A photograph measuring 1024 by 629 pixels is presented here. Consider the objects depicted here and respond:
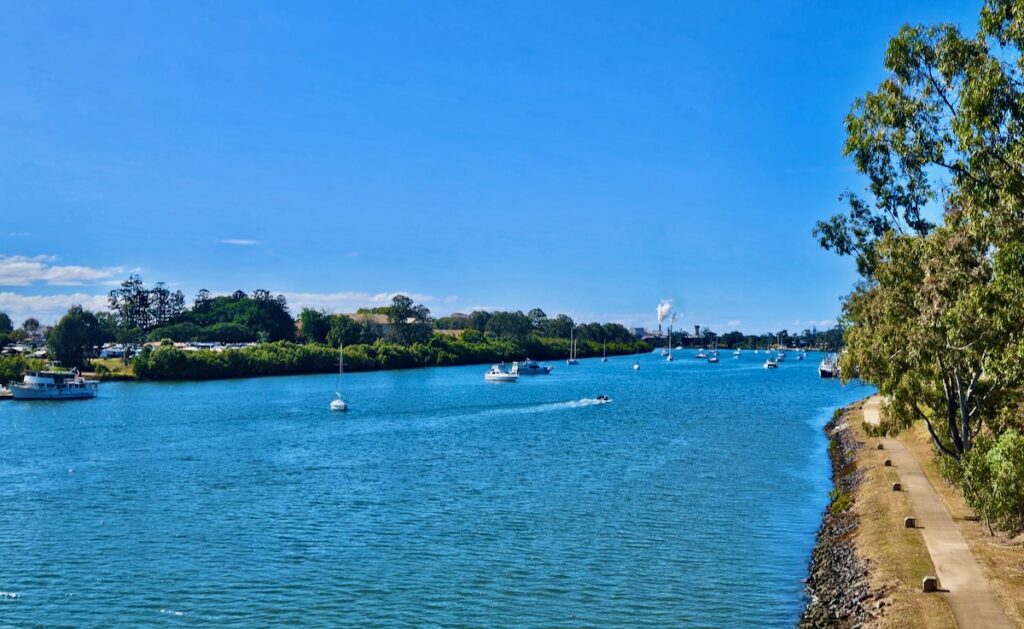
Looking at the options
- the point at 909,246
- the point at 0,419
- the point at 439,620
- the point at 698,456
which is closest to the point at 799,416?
the point at 698,456

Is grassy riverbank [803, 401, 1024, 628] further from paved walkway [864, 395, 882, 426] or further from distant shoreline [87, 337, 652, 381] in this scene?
distant shoreline [87, 337, 652, 381]

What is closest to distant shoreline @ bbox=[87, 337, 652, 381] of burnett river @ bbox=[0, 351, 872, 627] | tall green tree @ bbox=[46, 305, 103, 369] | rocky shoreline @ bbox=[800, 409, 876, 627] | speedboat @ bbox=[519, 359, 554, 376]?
tall green tree @ bbox=[46, 305, 103, 369]

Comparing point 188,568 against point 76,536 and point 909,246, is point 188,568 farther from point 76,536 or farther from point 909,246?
point 909,246

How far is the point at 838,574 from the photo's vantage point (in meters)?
29.8

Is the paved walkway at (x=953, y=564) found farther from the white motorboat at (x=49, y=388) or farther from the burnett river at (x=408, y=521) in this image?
the white motorboat at (x=49, y=388)

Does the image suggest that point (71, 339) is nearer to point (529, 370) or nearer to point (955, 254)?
point (529, 370)

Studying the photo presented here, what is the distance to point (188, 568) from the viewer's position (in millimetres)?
32531

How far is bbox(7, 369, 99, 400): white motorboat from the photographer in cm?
11675

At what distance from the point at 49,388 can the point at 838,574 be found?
115327 mm

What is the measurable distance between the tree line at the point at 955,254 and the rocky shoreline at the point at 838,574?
4583 millimetres

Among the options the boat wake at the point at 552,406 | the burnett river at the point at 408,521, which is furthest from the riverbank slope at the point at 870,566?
the boat wake at the point at 552,406

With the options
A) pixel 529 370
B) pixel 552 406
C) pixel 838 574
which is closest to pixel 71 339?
pixel 529 370

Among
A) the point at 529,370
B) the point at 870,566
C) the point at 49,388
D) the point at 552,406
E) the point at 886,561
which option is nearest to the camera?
the point at 886,561

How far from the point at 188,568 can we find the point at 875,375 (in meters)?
28.7
